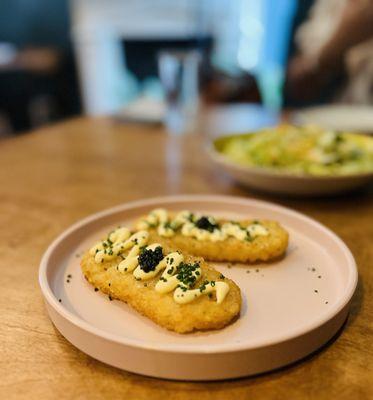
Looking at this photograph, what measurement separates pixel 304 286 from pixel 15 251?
67 centimetres

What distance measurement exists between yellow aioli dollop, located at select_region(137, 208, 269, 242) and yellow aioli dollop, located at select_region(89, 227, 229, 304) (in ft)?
0.20

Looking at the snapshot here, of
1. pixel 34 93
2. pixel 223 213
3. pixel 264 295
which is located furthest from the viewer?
pixel 34 93

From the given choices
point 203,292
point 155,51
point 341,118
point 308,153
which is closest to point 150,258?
point 203,292

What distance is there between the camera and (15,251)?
101cm

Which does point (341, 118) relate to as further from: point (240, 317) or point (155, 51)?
point (155, 51)

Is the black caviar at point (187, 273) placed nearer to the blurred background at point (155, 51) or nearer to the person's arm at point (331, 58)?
the blurred background at point (155, 51)

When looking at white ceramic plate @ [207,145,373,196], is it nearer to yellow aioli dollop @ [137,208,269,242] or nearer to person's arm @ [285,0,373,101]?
yellow aioli dollop @ [137,208,269,242]

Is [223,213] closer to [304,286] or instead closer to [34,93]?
[304,286]

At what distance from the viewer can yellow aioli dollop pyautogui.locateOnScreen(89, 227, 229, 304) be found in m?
0.68

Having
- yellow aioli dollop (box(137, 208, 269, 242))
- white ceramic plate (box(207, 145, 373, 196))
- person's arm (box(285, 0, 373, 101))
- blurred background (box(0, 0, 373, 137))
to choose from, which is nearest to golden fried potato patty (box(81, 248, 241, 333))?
yellow aioli dollop (box(137, 208, 269, 242))

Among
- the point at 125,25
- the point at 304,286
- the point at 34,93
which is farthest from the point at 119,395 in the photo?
the point at 125,25

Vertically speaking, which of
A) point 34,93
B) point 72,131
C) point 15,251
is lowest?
point 34,93

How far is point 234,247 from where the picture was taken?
0.87m

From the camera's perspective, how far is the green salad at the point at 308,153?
4.34ft
